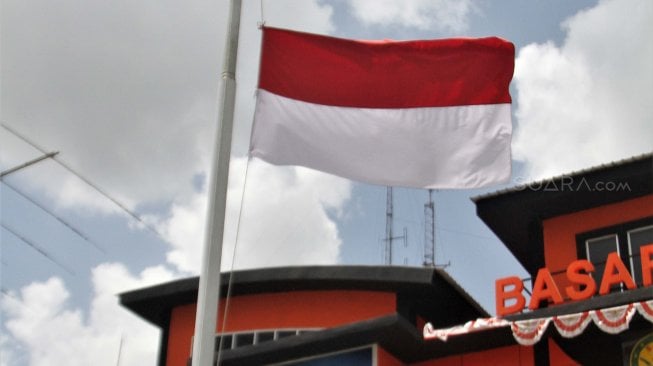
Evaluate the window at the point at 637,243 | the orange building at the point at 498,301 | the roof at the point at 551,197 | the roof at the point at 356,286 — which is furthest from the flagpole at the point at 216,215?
the window at the point at 637,243

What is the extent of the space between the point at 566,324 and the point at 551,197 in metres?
4.40

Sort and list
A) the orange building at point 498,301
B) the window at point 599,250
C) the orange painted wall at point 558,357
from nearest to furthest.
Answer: the orange building at point 498,301 → the orange painted wall at point 558,357 → the window at point 599,250

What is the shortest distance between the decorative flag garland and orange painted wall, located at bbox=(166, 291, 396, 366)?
14.0 feet

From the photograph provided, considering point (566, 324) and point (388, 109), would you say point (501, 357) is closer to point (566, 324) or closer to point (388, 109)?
point (566, 324)

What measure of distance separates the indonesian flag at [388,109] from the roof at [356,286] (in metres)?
10.6

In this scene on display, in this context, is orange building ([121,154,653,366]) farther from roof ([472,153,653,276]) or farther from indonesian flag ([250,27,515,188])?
indonesian flag ([250,27,515,188])

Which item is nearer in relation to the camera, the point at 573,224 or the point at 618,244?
the point at 618,244

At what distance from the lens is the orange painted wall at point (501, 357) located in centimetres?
2175

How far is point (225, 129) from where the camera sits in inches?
463

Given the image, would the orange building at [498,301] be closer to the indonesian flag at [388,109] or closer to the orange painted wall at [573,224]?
the orange painted wall at [573,224]

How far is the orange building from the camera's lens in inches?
797

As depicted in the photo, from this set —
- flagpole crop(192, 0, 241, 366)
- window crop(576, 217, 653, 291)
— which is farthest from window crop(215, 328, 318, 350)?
flagpole crop(192, 0, 241, 366)

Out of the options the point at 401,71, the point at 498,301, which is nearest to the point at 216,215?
the point at 401,71

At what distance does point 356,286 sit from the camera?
2516 centimetres
